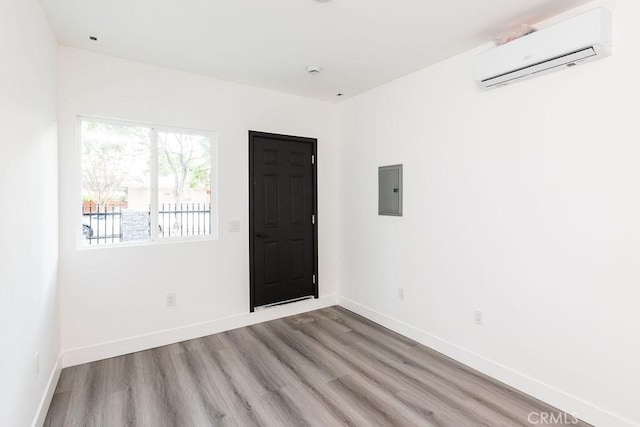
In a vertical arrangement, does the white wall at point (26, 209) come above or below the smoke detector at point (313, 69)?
below

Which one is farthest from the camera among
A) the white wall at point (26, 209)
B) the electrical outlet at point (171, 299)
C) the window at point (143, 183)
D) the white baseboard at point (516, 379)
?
the electrical outlet at point (171, 299)

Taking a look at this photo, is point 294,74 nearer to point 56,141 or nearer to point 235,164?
point 235,164

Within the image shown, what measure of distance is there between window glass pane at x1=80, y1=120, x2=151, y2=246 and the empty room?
2 cm

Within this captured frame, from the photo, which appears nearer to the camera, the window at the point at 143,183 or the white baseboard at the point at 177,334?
the white baseboard at the point at 177,334

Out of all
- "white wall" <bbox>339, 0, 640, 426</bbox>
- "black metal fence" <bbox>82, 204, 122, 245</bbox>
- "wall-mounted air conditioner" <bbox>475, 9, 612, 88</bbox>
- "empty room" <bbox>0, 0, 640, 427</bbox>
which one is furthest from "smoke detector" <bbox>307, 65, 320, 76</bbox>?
"black metal fence" <bbox>82, 204, 122, 245</bbox>

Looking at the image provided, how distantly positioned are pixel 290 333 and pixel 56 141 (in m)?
2.77

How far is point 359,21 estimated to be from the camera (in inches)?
93.7

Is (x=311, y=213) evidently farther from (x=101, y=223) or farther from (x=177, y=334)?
(x=101, y=223)

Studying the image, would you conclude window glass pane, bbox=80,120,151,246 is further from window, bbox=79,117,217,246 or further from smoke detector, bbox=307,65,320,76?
smoke detector, bbox=307,65,320,76

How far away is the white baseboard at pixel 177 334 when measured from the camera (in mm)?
2867

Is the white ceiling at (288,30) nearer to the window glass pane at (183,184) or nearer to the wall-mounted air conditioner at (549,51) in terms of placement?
the wall-mounted air conditioner at (549,51)

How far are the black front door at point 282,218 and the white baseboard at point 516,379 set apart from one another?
1213 millimetres

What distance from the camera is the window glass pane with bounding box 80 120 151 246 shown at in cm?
296

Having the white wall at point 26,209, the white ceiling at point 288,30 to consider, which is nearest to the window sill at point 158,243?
the white wall at point 26,209
